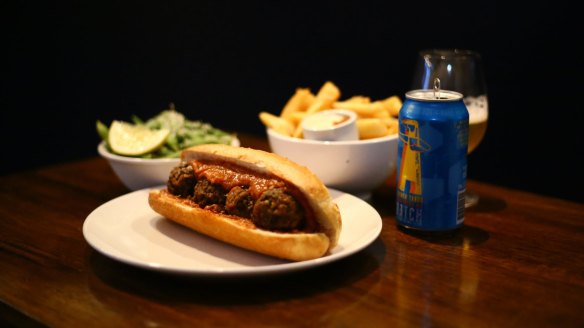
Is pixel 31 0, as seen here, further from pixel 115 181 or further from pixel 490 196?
pixel 490 196

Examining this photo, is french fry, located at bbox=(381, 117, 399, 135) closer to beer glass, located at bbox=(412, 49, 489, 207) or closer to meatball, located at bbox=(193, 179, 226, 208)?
beer glass, located at bbox=(412, 49, 489, 207)

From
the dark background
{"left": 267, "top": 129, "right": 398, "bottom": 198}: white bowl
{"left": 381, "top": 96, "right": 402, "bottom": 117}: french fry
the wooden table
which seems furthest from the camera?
the dark background

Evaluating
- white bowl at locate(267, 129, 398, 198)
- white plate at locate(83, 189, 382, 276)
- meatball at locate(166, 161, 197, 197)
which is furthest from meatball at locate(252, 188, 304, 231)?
white bowl at locate(267, 129, 398, 198)

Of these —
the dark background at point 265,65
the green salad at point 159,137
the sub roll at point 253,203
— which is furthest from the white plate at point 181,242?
the dark background at point 265,65

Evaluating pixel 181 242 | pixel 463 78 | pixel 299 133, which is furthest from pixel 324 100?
pixel 181 242

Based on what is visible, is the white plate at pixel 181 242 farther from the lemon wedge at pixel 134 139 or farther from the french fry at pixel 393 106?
the french fry at pixel 393 106

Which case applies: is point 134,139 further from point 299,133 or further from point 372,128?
point 372,128

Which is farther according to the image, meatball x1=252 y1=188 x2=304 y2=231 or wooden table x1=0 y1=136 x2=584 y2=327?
meatball x1=252 y1=188 x2=304 y2=231
